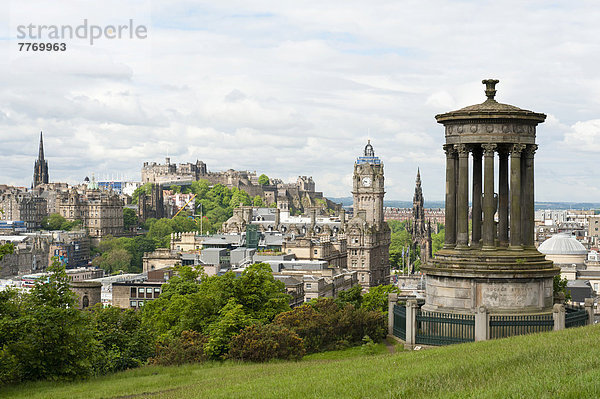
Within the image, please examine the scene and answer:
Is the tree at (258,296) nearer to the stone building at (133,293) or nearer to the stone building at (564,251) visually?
the stone building at (133,293)

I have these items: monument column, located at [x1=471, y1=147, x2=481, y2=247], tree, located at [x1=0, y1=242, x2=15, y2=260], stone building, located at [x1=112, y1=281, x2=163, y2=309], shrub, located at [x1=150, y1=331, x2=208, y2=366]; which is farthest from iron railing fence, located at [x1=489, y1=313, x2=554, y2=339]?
stone building, located at [x1=112, y1=281, x2=163, y2=309]

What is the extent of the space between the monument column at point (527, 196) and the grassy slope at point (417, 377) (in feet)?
19.6

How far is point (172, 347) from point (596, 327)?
23.9 meters

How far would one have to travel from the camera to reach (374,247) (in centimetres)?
19538

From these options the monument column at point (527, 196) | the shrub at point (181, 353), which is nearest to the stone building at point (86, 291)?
the shrub at point (181, 353)

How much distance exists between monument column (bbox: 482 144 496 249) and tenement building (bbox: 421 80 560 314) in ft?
0.13

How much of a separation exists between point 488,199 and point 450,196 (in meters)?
1.67

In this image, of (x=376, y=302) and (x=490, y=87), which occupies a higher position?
(x=490, y=87)

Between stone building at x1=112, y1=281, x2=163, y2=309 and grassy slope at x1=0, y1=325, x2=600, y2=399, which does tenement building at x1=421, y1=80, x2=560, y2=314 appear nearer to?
grassy slope at x1=0, y1=325, x2=600, y2=399

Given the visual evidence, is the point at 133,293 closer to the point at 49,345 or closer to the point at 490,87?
the point at 49,345

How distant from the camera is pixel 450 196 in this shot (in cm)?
4034

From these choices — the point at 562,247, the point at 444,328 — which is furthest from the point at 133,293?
the point at 444,328

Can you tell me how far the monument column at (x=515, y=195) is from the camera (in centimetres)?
3931

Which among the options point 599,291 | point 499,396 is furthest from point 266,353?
point 599,291
